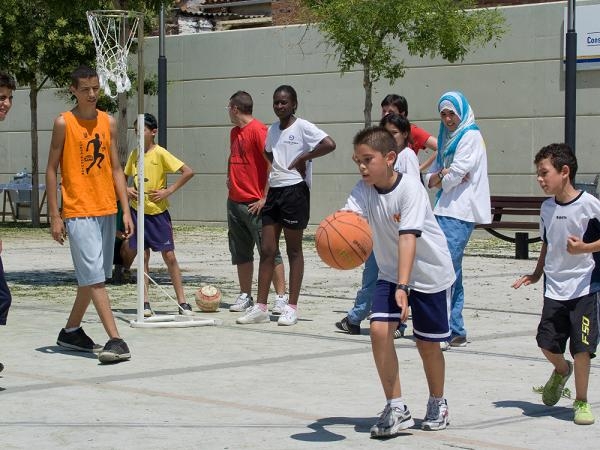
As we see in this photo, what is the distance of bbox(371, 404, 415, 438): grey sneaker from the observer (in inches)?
251

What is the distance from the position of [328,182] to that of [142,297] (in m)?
15.7

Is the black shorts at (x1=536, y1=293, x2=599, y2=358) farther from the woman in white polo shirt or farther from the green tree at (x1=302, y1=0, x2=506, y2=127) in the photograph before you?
the green tree at (x1=302, y1=0, x2=506, y2=127)

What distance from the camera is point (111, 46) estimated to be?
1269 cm

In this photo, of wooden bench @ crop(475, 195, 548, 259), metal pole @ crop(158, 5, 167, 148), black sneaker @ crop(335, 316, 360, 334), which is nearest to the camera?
black sneaker @ crop(335, 316, 360, 334)

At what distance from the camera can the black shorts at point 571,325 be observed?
23.0 ft

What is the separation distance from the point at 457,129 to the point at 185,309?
316cm

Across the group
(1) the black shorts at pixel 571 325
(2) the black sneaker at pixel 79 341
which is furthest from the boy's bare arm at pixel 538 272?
(2) the black sneaker at pixel 79 341

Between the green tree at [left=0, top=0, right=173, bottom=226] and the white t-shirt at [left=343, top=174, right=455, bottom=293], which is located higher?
the green tree at [left=0, top=0, right=173, bottom=226]

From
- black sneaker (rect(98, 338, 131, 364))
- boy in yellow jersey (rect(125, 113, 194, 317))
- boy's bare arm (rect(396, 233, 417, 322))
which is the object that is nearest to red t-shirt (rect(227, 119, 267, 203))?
boy in yellow jersey (rect(125, 113, 194, 317))

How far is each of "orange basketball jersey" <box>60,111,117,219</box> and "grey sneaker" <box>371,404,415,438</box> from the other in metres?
3.23

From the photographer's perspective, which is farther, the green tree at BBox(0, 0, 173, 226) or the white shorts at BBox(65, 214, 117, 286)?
the green tree at BBox(0, 0, 173, 226)

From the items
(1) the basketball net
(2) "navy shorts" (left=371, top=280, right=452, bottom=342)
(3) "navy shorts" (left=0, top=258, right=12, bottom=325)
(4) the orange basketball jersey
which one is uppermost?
(1) the basketball net

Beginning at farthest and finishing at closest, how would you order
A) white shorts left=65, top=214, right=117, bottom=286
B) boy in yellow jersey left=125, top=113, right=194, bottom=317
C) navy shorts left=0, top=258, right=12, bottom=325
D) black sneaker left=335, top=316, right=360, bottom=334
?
boy in yellow jersey left=125, top=113, right=194, bottom=317
black sneaker left=335, top=316, right=360, bottom=334
white shorts left=65, top=214, right=117, bottom=286
navy shorts left=0, top=258, right=12, bottom=325

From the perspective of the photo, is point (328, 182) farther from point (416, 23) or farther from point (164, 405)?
point (164, 405)
